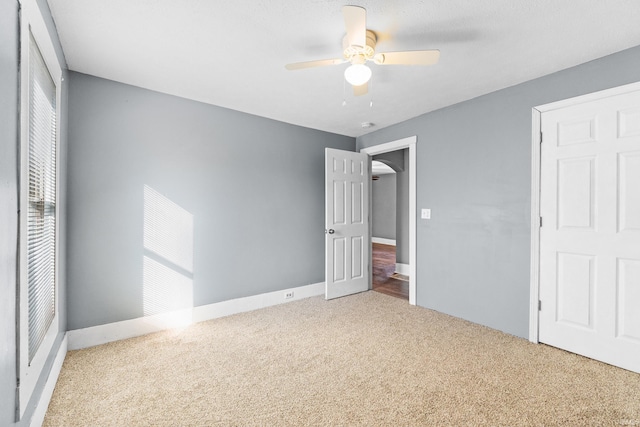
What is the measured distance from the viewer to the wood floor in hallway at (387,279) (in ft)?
14.3

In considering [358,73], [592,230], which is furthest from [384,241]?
[358,73]

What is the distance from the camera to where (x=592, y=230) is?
2398mm

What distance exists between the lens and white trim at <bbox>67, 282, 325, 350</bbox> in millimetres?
2615

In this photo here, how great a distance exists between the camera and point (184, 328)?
3045 millimetres

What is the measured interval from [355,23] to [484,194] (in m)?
2.29

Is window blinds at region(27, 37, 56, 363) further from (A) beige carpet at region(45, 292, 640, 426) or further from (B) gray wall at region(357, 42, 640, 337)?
(B) gray wall at region(357, 42, 640, 337)

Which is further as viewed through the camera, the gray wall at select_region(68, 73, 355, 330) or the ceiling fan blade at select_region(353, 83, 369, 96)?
the gray wall at select_region(68, 73, 355, 330)

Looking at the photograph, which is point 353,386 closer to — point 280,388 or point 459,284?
point 280,388

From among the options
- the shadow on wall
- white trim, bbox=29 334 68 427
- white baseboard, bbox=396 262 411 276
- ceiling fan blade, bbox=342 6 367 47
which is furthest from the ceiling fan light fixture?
white baseboard, bbox=396 262 411 276

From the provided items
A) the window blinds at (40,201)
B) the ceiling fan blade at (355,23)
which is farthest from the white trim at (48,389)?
the ceiling fan blade at (355,23)

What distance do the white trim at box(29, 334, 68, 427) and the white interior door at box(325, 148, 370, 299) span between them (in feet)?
8.75

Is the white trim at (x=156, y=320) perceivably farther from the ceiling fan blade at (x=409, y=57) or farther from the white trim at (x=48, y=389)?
the ceiling fan blade at (x=409, y=57)

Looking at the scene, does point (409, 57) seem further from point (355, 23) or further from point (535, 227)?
point (535, 227)

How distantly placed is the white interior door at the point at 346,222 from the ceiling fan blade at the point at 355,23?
219 centimetres
